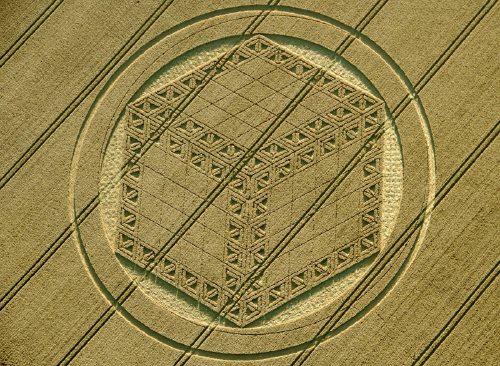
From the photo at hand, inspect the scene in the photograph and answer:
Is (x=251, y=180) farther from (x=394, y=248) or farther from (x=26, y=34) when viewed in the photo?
(x=26, y=34)

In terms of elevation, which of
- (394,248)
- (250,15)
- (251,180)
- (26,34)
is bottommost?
(26,34)

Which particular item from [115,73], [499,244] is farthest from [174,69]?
[499,244]

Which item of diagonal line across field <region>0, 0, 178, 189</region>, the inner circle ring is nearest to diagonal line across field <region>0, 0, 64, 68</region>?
diagonal line across field <region>0, 0, 178, 189</region>

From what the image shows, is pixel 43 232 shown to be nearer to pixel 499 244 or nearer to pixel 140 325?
pixel 140 325

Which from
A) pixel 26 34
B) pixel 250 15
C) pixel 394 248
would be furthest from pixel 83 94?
pixel 394 248

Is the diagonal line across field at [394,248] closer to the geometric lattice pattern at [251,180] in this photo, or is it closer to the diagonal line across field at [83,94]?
the geometric lattice pattern at [251,180]

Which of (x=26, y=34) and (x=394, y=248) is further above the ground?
(x=394, y=248)

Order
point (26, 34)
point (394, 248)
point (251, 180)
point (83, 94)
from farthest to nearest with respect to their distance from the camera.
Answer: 1. point (26, 34)
2. point (83, 94)
3. point (251, 180)
4. point (394, 248)

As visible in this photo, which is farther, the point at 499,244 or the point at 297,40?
the point at 297,40
